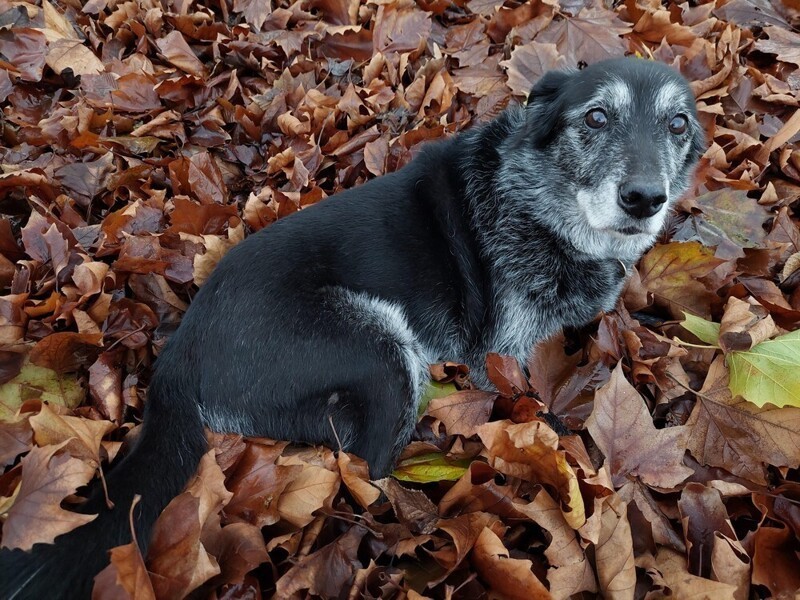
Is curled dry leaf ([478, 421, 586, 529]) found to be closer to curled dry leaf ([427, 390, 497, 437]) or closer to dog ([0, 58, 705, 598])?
curled dry leaf ([427, 390, 497, 437])

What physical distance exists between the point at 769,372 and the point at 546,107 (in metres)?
1.65

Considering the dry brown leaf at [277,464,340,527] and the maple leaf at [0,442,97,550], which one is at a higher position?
the maple leaf at [0,442,97,550]

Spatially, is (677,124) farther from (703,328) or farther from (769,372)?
(769,372)

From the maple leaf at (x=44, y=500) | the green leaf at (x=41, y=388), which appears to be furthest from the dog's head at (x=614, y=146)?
the green leaf at (x=41, y=388)

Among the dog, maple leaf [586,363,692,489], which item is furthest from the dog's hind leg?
maple leaf [586,363,692,489]

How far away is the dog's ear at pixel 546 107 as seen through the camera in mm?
3061

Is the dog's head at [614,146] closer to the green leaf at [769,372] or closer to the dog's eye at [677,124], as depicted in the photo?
the dog's eye at [677,124]

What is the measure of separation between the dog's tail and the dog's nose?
200 cm

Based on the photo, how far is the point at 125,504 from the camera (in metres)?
2.00

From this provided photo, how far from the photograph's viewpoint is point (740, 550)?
1.99 metres

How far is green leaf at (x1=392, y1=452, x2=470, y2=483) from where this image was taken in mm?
2428

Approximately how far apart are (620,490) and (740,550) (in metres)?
0.40

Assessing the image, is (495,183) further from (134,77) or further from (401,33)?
(134,77)

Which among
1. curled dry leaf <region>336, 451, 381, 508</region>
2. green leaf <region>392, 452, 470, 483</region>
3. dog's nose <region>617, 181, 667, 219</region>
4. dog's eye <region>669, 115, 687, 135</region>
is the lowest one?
green leaf <region>392, 452, 470, 483</region>
